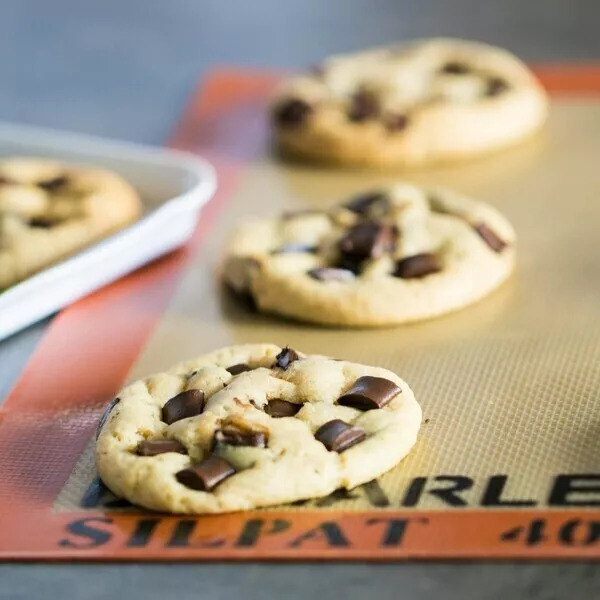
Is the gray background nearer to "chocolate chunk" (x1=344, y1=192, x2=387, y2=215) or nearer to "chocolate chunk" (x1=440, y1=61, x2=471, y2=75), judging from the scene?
"chocolate chunk" (x1=440, y1=61, x2=471, y2=75)

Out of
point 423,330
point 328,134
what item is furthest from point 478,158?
point 423,330

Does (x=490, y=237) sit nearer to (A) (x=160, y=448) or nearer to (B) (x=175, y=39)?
(A) (x=160, y=448)

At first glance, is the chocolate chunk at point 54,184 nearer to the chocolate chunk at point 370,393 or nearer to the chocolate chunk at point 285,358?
the chocolate chunk at point 285,358

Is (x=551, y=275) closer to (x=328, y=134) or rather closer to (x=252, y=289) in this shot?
(x=252, y=289)

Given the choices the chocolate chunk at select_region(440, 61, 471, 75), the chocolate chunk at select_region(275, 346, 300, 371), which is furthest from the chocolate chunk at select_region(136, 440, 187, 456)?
the chocolate chunk at select_region(440, 61, 471, 75)

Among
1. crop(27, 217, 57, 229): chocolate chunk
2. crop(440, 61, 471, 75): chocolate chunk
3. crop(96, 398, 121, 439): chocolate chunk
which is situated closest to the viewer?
crop(96, 398, 121, 439): chocolate chunk
